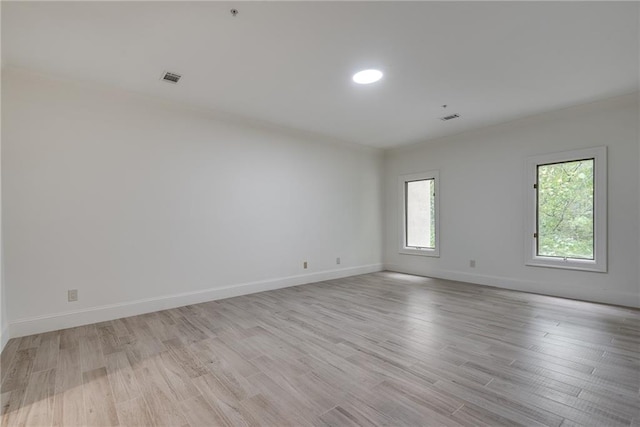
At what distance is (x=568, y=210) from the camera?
4.14 meters

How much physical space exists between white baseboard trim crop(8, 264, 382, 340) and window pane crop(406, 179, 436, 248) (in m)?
2.35

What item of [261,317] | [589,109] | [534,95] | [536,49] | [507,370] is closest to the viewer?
[507,370]

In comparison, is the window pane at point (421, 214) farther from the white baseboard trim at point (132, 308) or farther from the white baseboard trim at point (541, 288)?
the white baseboard trim at point (132, 308)

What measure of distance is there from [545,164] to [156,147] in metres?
5.23

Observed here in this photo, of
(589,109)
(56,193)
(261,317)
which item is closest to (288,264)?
(261,317)

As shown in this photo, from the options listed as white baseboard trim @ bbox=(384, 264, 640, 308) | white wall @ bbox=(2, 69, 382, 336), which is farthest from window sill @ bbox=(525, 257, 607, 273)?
white wall @ bbox=(2, 69, 382, 336)

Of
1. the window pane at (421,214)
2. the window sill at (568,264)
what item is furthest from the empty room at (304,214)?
the window pane at (421,214)

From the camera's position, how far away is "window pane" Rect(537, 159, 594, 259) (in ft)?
13.1

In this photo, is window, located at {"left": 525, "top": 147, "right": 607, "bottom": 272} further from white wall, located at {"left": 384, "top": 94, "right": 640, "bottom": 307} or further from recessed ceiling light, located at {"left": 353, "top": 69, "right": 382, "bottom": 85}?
recessed ceiling light, located at {"left": 353, "top": 69, "right": 382, "bottom": 85}

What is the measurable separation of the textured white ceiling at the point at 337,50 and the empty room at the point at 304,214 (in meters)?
0.02

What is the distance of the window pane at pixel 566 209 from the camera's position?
4.00 meters

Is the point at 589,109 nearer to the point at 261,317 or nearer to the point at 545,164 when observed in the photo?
the point at 545,164

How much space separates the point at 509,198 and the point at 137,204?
5141 millimetres

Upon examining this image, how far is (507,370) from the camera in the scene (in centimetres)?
213
